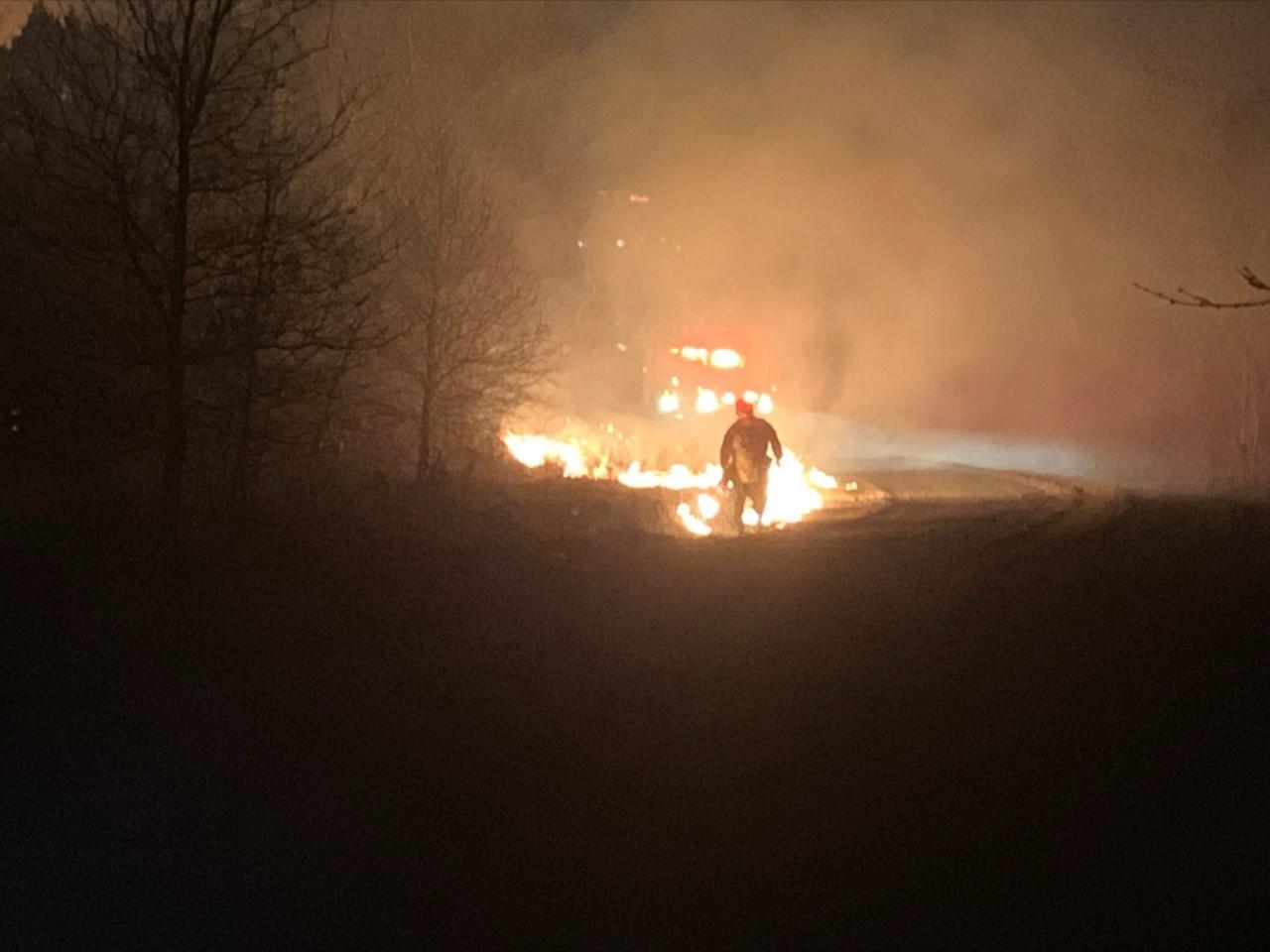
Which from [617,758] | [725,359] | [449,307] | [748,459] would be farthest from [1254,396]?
[617,758]

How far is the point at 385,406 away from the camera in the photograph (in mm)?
20375

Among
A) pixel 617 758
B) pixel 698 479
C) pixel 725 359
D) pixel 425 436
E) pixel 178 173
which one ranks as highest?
pixel 725 359

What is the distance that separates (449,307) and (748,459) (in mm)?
5899

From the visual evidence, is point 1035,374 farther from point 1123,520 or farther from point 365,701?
point 365,701

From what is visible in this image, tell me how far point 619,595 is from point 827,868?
20.5 ft

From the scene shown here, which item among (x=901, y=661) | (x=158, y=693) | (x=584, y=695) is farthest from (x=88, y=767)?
(x=901, y=661)

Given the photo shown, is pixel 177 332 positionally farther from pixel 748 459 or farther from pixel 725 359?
pixel 725 359

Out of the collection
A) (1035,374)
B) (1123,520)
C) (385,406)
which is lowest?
(1123,520)

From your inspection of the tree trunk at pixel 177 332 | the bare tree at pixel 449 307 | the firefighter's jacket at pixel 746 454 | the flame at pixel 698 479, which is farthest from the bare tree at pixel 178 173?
the bare tree at pixel 449 307

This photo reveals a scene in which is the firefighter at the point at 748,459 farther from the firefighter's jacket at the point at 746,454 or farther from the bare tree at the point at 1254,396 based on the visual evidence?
the bare tree at the point at 1254,396

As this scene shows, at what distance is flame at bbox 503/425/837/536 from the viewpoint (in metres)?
19.2

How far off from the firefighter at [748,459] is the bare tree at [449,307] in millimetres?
4735

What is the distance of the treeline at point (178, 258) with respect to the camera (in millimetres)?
11344

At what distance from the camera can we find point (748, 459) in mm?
16906
